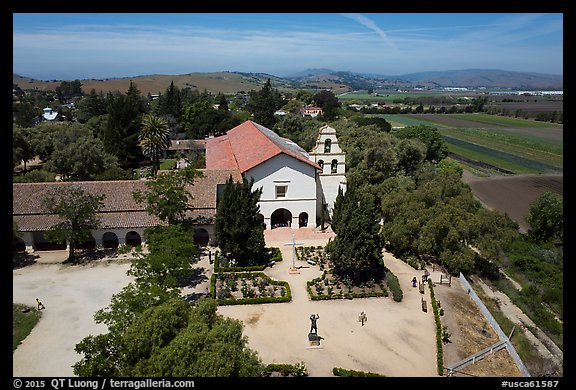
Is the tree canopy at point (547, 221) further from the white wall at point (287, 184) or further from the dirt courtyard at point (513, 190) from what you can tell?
the white wall at point (287, 184)

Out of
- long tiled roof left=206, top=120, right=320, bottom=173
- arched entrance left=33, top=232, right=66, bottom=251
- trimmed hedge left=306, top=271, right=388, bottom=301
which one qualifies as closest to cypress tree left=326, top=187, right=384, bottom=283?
trimmed hedge left=306, top=271, right=388, bottom=301

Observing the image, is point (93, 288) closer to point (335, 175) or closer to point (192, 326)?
point (192, 326)

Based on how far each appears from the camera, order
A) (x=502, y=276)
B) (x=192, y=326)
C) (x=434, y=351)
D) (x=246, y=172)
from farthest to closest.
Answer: (x=246, y=172), (x=502, y=276), (x=434, y=351), (x=192, y=326)

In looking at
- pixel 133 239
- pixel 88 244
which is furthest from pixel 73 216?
pixel 133 239

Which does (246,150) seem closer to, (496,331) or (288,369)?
(288,369)
